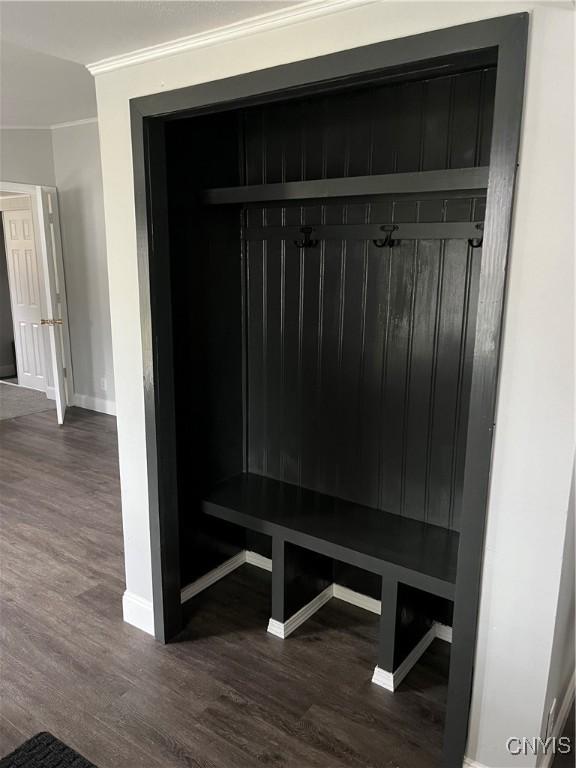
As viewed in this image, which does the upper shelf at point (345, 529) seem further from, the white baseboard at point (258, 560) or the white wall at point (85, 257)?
the white wall at point (85, 257)

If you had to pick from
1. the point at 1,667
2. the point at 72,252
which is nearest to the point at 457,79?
the point at 1,667

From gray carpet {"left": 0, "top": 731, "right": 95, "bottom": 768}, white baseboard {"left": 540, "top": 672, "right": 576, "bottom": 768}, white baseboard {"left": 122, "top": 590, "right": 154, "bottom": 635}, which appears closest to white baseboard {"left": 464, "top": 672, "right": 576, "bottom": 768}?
white baseboard {"left": 540, "top": 672, "right": 576, "bottom": 768}

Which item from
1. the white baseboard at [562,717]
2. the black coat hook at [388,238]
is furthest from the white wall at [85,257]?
the white baseboard at [562,717]

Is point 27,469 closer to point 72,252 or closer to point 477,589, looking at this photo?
point 72,252

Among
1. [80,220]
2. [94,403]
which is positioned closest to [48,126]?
[80,220]

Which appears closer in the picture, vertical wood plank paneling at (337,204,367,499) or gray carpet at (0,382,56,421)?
vertical wood plank paneling at (337,204,367,499)

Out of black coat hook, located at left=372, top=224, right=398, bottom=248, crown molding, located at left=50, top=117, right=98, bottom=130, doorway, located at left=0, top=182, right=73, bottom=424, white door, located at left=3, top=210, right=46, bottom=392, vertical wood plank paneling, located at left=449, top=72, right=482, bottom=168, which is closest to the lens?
vertical wood plank paneling, located at left=449, top=72, right=482, bottom=168

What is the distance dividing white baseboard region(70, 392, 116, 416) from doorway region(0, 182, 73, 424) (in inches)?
5.9

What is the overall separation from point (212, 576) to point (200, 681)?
654 mm

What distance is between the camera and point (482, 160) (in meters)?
1.96

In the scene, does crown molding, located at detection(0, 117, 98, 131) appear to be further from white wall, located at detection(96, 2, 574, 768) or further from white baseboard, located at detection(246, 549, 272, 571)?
white baseboard, located at detection(246, 549, 272, 571)

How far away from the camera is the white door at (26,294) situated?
6273 millimetres

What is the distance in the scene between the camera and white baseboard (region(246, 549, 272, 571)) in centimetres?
301

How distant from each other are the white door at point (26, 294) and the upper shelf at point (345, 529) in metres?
4.53
